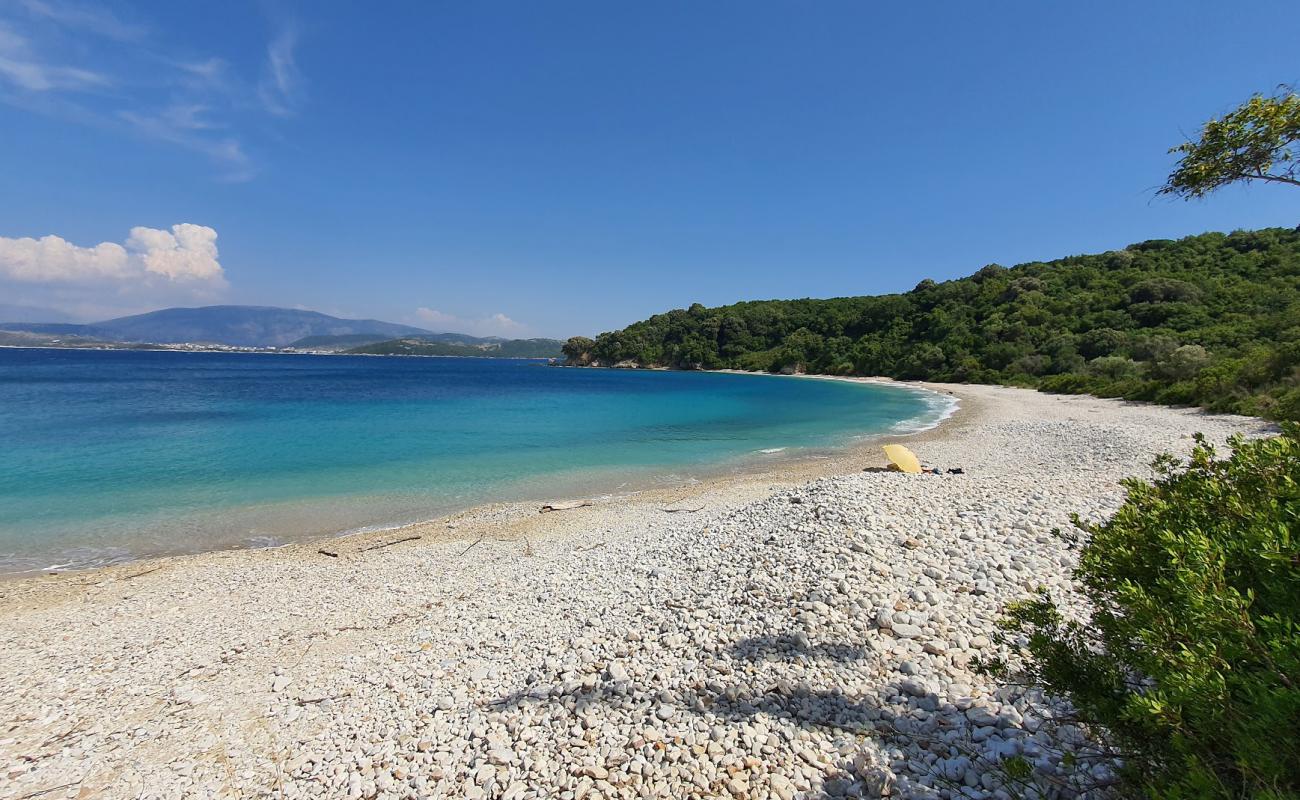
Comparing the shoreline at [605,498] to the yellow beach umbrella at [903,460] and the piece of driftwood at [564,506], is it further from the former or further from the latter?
the yellow beach umbrella at [903,460]

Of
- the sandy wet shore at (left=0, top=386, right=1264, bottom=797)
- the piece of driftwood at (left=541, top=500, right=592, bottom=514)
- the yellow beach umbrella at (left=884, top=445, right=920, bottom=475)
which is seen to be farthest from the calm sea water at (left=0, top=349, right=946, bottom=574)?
the yellow beach umbrella at (left=884, top=445, right=920, bottom=475)

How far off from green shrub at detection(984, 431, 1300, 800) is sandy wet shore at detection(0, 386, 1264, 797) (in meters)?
1.07

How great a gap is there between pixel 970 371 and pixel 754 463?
198 ft

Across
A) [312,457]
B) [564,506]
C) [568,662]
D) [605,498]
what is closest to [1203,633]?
[568,662]

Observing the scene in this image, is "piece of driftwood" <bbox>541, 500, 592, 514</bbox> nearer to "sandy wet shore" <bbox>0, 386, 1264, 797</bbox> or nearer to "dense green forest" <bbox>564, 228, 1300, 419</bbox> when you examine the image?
"sandy wet shore" <bbox>0, 386, 1264, 797</bbox>

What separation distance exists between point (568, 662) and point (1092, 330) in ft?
254

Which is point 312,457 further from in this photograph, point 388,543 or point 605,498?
point 605,498

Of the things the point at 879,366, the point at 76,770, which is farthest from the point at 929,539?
the point at 879,366

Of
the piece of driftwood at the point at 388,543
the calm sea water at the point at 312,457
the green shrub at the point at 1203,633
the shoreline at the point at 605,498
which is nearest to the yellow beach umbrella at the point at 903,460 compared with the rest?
the shoreline at the point at 605,498

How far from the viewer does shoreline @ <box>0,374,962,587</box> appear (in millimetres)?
11031

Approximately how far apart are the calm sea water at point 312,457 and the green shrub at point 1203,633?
14446mm

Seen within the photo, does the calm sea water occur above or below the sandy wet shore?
below

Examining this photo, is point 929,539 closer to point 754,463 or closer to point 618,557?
point 618,557

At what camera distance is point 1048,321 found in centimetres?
6994
